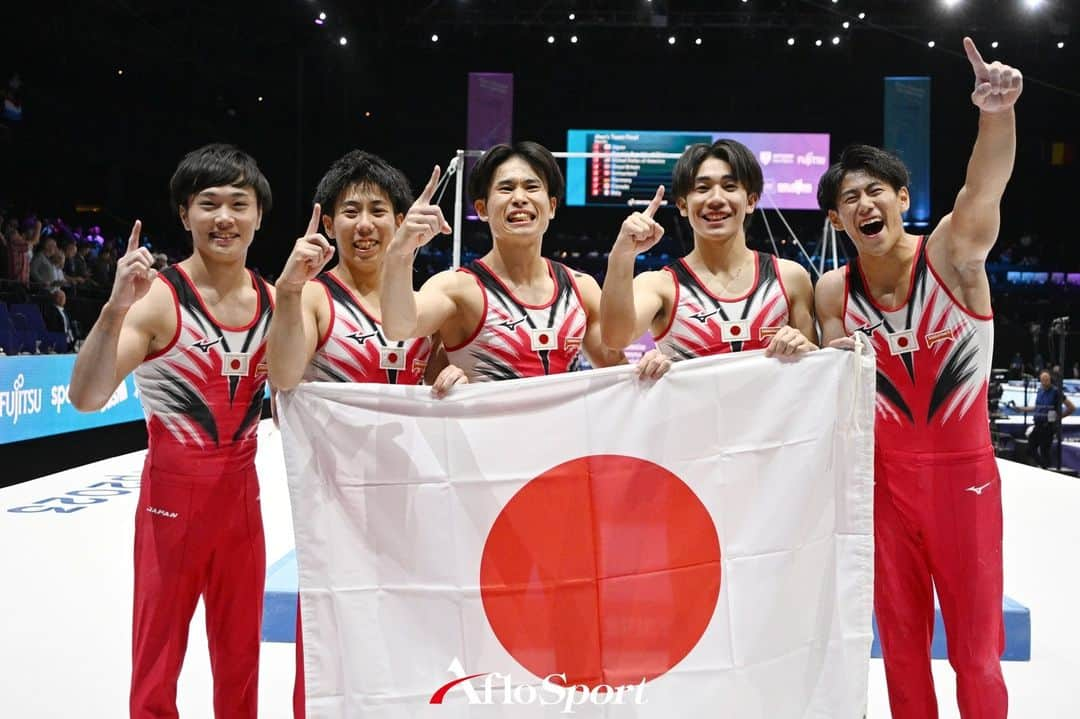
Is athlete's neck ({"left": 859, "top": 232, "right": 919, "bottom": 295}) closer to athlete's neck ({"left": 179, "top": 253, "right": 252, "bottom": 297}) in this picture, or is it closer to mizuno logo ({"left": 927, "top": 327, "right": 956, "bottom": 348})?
mizuno logo ({"left": 927, "top": 327, "right": 956, "bottom": 348})

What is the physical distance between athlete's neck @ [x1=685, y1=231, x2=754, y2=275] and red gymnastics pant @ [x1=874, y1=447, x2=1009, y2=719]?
73 cm

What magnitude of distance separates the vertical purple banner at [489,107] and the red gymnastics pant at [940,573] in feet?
43.3

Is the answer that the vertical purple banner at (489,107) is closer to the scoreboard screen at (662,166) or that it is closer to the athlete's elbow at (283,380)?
the scoreboard screen at (662,166)

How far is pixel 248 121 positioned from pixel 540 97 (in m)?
5.69

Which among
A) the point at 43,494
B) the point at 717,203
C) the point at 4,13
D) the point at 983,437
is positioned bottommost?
the point at 43,494

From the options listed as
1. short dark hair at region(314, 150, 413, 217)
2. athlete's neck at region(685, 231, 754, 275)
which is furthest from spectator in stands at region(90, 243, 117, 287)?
athlete's neck at region(685, 231, 754, 275)

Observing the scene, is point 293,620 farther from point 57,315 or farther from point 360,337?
point 57,315

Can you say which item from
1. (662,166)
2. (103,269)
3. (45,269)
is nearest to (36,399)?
(45,269)

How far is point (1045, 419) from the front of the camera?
9.77 meters

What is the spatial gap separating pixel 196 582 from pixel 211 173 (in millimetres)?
1164

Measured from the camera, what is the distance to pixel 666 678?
2342 millimetres

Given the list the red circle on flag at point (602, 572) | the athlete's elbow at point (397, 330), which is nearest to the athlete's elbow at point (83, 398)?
the athlete's elbow at point (397, 330)

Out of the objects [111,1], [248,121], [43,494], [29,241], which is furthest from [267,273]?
[43,494]

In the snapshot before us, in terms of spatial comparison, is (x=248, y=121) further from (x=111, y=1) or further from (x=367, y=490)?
(x=367, y=490)
